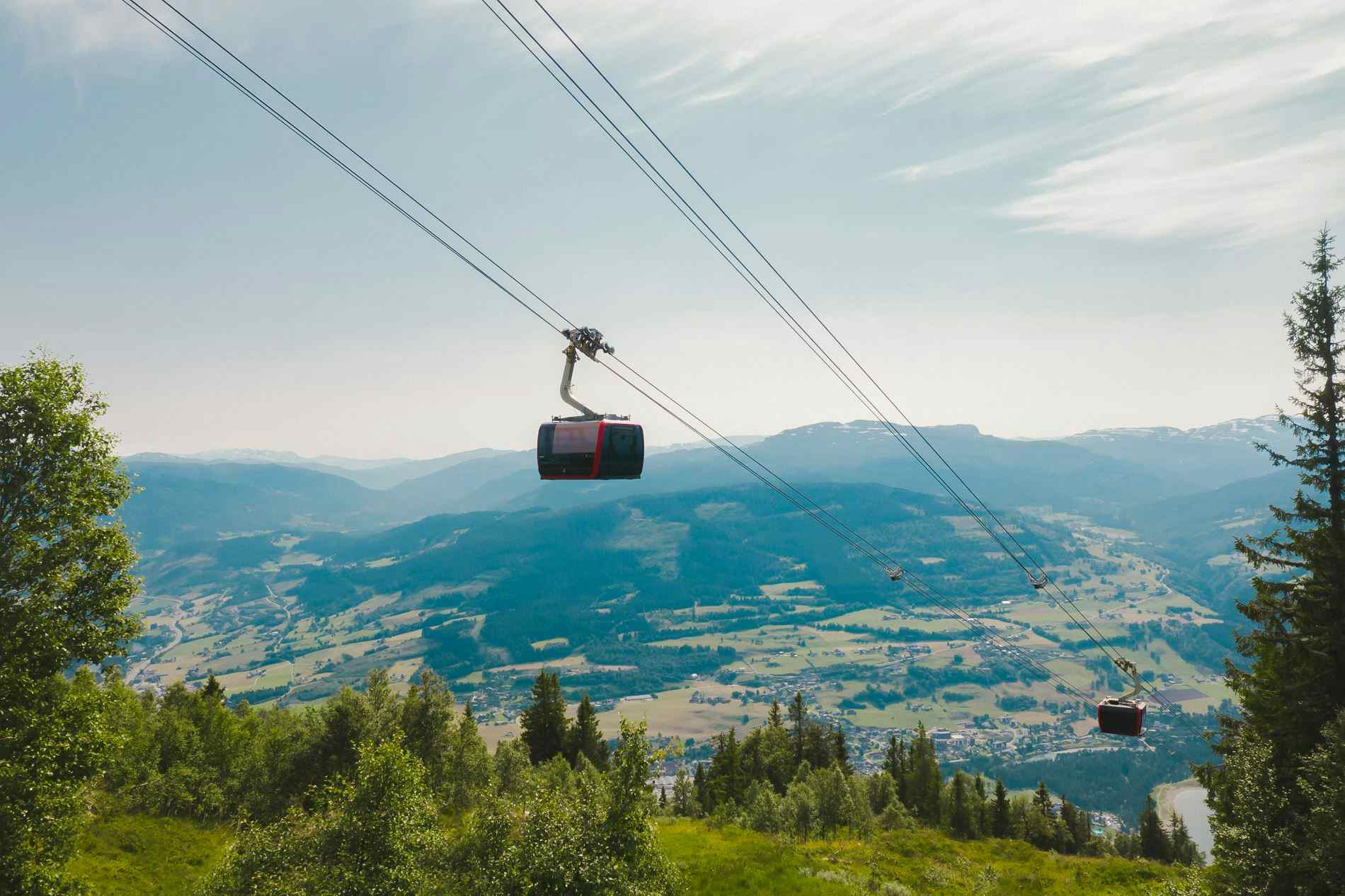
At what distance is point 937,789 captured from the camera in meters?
99.8

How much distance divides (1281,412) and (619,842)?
3939cm

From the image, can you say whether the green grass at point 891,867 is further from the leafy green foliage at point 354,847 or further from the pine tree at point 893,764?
the pine tree at point 893,764

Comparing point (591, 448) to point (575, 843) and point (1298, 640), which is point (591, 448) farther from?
point (1298, 640)

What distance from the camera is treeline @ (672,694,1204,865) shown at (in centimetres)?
7106

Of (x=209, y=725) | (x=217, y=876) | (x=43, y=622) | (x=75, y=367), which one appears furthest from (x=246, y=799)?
(x=75, y=367)

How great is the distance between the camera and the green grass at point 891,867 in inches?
1658

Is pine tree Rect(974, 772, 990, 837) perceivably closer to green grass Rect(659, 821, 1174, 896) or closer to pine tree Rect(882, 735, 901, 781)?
pine tree Rect(882, 735, 901, 781)

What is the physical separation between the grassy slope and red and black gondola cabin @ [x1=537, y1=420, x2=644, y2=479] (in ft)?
102

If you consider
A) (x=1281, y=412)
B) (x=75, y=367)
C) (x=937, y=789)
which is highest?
(x=75, y=367)

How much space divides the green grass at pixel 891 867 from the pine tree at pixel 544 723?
34.1 meters

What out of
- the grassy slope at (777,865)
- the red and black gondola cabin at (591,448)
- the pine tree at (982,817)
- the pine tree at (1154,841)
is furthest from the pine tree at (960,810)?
the red and black gondola cabin at (591,448)

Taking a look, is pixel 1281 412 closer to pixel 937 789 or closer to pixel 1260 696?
pixel 1260 696

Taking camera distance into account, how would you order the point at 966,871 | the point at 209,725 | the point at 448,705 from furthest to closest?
the point at 209,725
the point at 448,705
the point at 966,871

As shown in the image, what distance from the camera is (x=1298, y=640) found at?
30.9 metres
